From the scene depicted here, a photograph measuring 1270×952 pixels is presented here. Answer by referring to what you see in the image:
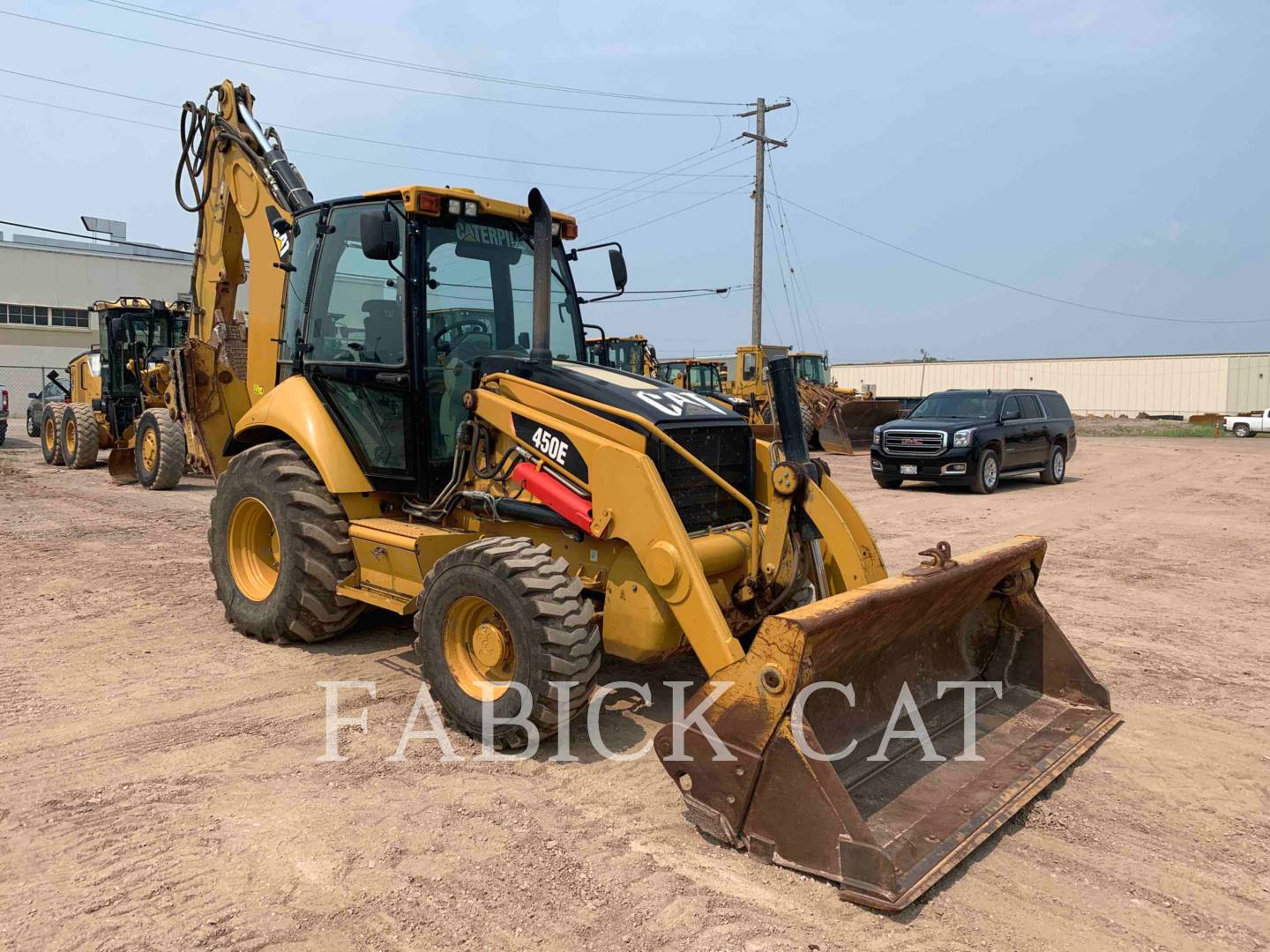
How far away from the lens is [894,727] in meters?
4.18

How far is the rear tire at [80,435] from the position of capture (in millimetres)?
16750

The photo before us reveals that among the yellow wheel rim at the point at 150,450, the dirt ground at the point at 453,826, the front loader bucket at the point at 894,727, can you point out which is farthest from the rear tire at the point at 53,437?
the front loader bucket at the point at 894,727

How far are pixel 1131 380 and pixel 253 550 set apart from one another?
5766 centimetres

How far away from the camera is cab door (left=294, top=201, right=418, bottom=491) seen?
5.26 meters

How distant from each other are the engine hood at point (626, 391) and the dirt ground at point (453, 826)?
5.01 feet

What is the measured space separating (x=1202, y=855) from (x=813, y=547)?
194cm

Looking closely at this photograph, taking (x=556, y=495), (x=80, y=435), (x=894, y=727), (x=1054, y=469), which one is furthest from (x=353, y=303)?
(x=1054, y=469)

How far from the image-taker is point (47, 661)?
18.4 feet

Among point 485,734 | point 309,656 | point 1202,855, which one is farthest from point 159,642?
point 1202,855

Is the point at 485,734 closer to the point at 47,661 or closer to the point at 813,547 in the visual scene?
the point at 813,547

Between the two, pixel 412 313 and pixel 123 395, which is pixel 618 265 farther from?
pixel 123 395

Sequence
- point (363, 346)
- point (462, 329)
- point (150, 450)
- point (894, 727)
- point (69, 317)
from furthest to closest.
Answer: point (69, 317) → point (150, 450) → point (363, 346) → point (462, 329) → point (894, 727)

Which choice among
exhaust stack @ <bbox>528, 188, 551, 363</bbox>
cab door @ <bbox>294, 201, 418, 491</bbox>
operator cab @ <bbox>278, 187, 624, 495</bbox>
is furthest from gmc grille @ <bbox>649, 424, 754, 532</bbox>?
cab door @ <bbox>294, 201, 418, 491</bbox>

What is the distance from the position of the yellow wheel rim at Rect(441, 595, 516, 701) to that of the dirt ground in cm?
31
